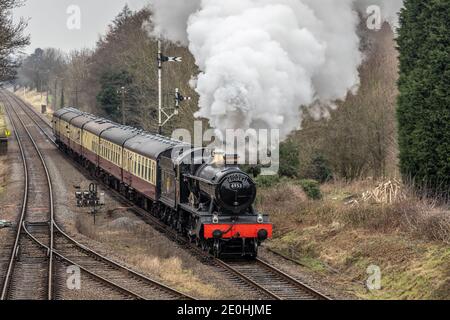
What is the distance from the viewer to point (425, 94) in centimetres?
2164

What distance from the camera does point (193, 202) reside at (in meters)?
19.8

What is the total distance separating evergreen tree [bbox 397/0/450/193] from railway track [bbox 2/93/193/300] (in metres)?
9.08

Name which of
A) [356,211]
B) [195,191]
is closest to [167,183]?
[195,191]

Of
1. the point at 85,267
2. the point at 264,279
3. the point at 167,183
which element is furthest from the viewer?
the point at 167,183

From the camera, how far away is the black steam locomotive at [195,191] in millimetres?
18125

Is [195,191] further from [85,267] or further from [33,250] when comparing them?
[33,250]

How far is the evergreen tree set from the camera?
2083cm

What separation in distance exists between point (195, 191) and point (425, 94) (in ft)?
24.5

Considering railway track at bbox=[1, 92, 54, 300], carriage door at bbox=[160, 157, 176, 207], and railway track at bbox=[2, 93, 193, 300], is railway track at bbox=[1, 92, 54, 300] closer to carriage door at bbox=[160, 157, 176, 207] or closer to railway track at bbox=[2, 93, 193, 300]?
railway track at bbox=[2, 93, 193, 300]

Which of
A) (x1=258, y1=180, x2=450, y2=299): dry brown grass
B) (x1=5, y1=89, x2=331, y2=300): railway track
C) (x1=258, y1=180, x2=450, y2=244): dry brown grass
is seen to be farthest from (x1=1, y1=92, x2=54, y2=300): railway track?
(x1=258, y1=180, x2=450, y2=244): dry brown grass

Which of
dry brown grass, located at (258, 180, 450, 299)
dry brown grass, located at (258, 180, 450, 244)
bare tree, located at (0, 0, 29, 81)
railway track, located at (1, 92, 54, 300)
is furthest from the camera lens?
bare tree, located at (0, 0, 29, 81)

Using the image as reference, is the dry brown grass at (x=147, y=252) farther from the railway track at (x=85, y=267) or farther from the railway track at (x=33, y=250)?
the railway track at (x=33, y=250)

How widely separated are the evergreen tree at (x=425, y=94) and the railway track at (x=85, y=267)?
29.8 feet
